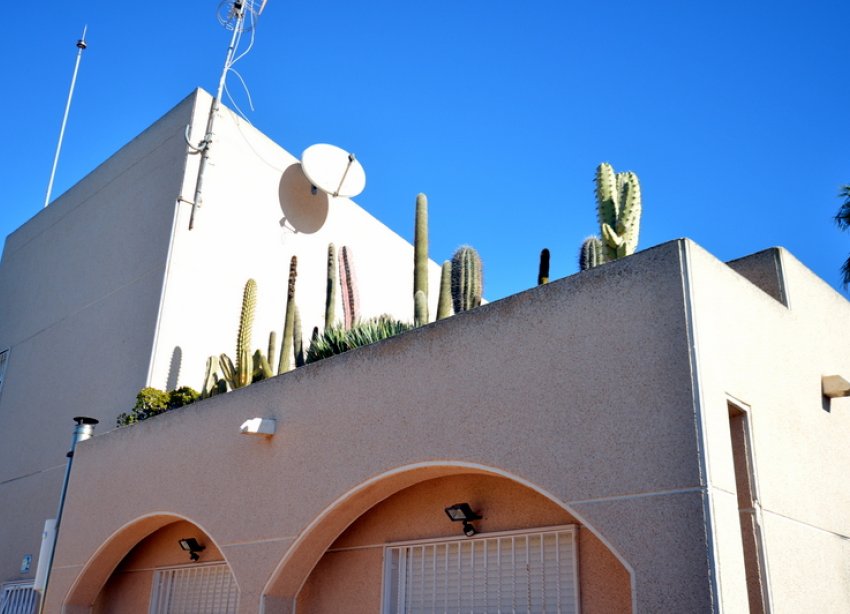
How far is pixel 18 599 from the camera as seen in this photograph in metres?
12.9

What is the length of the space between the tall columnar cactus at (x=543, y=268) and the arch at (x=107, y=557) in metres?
5.03

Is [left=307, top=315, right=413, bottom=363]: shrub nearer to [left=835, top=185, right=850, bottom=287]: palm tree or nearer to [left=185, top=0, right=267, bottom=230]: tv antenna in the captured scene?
[left=185, top=0, right=267, bottom=230]: tv antenna

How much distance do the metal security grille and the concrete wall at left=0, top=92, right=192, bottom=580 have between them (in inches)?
131

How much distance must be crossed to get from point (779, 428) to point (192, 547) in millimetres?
6775

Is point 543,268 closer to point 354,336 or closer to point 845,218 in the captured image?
point 354,336

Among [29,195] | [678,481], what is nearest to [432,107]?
[678,481]

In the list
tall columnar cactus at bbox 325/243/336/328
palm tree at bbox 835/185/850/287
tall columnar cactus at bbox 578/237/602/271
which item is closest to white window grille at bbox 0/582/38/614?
tall columnar cactus at bbox 325/243/336/328

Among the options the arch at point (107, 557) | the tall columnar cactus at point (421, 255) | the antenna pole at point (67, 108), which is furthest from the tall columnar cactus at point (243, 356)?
the antenna pole at point (67, 108)

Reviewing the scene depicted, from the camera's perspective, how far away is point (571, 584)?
Result: 6176mm

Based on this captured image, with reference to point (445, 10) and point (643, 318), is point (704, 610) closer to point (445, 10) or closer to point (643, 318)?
Answer: point (643, 318)

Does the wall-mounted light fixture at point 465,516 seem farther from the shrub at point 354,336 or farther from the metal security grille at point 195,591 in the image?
the metal security grille at point 195,591

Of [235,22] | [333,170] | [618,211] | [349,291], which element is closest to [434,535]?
[618,211]

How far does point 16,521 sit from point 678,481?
1255 cm

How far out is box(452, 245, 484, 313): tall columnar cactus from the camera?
9.12 metres
